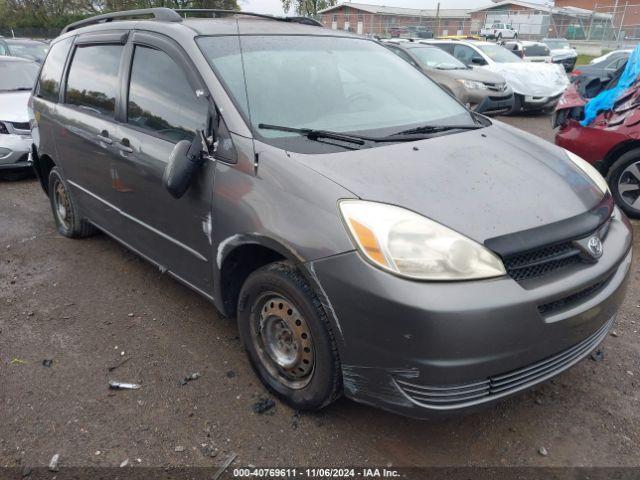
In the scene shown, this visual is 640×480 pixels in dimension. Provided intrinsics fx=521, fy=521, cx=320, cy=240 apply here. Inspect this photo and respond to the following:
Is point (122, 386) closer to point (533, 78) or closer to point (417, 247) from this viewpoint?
point (417, 247)

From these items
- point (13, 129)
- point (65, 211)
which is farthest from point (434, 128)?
point (13, 129)

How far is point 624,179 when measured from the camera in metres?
5.06

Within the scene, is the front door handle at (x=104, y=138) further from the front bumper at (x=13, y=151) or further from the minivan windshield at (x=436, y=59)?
the minivan windshield at (x=436, y=59)

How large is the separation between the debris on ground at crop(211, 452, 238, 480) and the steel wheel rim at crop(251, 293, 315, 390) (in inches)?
16.6

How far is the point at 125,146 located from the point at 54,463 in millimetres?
1869

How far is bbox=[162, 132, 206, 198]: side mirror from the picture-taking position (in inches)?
103

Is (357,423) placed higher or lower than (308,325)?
lower

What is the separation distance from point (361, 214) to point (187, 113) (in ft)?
4.30

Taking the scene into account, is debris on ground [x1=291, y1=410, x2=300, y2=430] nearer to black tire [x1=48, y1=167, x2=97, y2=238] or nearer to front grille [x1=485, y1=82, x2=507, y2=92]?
black tire [x1=48, y1=167, x2=97, y2=238]

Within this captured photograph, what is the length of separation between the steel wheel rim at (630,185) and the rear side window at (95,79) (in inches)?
180

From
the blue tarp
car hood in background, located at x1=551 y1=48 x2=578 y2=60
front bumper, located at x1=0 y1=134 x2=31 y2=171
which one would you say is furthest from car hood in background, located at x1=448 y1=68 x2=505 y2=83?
car hood in background, located at x1=551 y1=48 x2=578 y2=60

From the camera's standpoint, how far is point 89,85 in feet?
12.6

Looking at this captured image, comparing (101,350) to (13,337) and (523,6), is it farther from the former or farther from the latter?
(523,6)

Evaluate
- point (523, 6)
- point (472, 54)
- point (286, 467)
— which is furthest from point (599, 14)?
point (286, 467)
